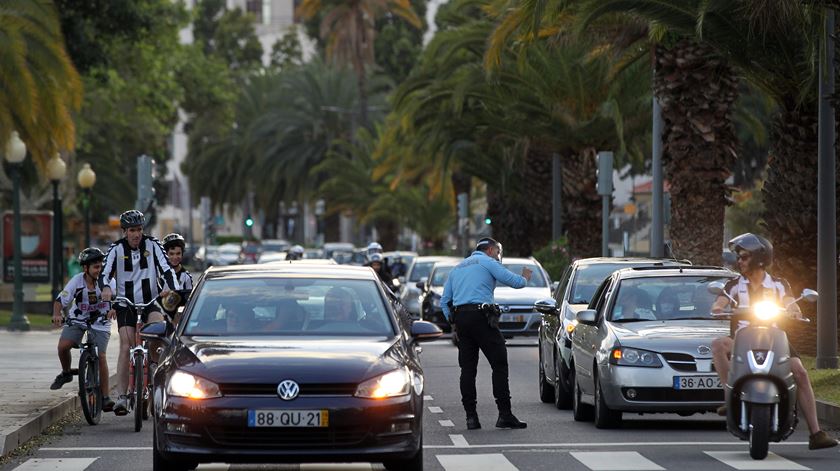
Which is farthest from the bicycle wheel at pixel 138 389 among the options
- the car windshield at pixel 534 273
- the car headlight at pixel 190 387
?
the car windshield at pixel 534 273

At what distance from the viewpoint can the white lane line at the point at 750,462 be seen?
12445mm

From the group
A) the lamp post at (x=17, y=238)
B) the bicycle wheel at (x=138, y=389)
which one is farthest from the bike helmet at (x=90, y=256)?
the lamp post at (x=17, y=238)

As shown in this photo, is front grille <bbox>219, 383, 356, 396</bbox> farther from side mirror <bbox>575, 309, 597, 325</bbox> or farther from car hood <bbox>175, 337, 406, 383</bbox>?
side mirror <bbox>575, 309, 597, 325</bbox>

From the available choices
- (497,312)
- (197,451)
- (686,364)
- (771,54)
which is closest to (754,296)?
(686,364)

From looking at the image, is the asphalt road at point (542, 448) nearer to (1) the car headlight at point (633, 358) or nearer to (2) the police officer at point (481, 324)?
(2) the police officer at point (481, 324)

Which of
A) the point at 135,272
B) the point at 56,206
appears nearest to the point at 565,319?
the point at 135,272

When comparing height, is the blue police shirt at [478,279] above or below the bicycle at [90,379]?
above

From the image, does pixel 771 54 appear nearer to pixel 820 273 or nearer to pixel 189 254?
pixel 820 273

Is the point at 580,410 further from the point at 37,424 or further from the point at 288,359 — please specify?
the point at 288,359

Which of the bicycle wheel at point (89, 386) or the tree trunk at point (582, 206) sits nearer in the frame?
the bicycle wheel at point (89, 386)

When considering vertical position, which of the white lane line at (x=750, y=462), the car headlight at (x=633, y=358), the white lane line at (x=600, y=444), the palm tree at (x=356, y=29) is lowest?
the white lane line at (x=600, y=444)

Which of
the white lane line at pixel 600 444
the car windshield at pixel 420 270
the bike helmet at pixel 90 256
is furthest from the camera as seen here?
the car windshield at pixel 420 270

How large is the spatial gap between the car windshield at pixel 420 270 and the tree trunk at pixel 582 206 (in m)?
4.11

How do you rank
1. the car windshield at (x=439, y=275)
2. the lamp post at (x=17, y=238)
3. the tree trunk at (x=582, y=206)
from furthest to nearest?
1. the tree trunk at (x=582, y=206)
2. the lamp post at (x=17, y=238)
3. the car windshield at (x=439, y=275)
